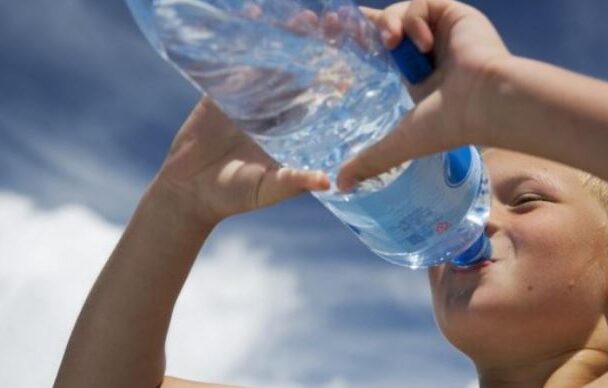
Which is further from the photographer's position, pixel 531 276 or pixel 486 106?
pixel 531 276

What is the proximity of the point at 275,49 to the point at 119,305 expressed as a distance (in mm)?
927

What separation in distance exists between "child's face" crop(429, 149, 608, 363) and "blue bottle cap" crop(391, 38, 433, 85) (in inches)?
35.1

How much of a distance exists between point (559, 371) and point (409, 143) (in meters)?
1.23

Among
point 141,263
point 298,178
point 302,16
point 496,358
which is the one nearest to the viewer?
point 298,178

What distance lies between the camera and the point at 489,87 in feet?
5.11

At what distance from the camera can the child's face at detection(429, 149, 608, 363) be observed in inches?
96.9

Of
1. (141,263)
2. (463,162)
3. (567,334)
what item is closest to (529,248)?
(567,334)

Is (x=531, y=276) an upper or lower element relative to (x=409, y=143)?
lower

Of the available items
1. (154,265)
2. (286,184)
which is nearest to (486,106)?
(286,184)

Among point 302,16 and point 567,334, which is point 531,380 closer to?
point 567,334

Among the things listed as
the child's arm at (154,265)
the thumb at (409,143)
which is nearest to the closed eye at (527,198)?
the child's arm at (154,265)

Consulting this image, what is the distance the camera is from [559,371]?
2557mm

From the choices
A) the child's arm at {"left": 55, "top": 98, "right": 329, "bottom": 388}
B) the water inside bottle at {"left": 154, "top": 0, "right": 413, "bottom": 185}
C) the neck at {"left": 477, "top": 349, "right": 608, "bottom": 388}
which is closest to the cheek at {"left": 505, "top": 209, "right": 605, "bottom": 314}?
the neck at {"left": 477, "top": 349, "right": 608, "bottom": 388}

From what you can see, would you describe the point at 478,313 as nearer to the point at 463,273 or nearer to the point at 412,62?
the point at 463,273
